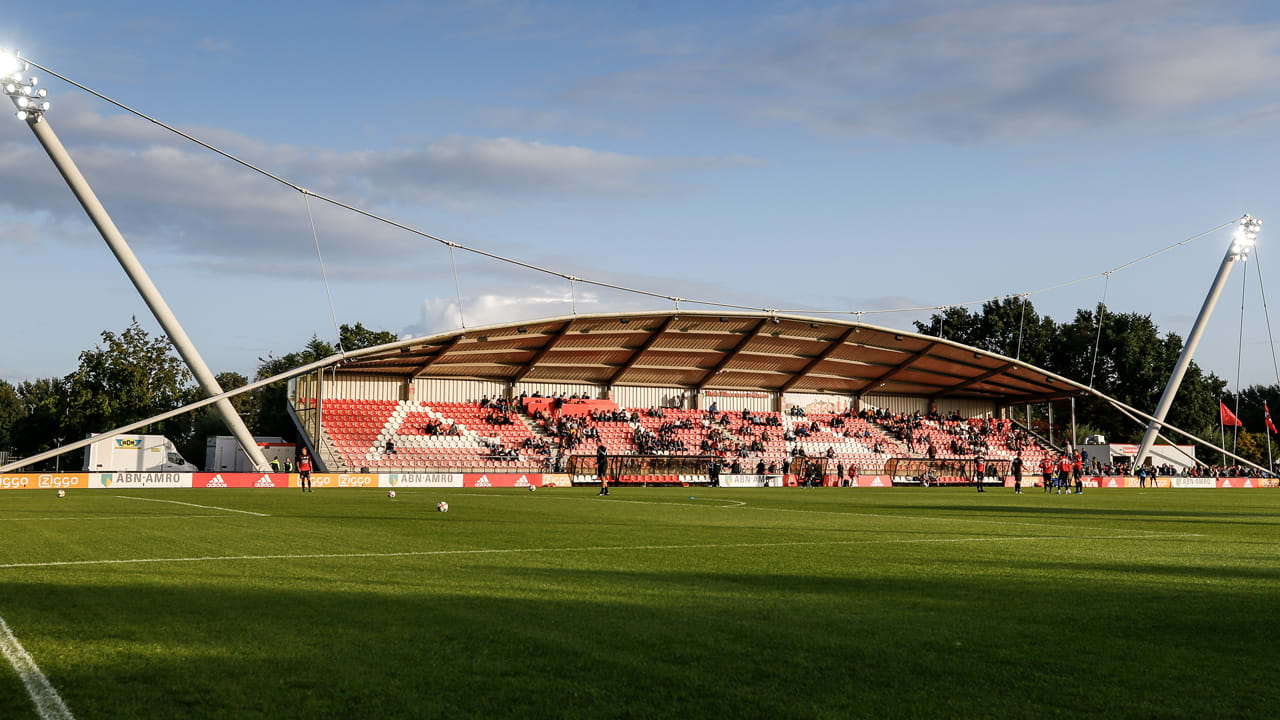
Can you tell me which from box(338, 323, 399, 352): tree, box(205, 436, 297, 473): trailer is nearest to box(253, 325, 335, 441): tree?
box(338, 323, 399, 352): tree

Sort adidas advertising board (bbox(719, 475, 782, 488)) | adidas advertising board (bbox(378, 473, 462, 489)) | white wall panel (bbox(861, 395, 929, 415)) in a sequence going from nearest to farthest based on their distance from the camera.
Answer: adidas advertising board (bbox(378, 473, 462, 489)), adidas advertising board (bbox(719, 475, 782, 488)), white wall panel (bbox(861, 395, 929, 415))

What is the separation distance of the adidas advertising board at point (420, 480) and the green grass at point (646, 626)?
3173 centimetres

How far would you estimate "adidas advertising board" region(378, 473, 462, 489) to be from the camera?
158 ft

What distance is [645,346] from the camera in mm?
62500

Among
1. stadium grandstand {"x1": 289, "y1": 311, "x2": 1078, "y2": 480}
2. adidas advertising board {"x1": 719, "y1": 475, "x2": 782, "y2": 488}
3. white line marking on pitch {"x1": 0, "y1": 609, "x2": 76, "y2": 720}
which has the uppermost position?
stadium grandstand {"x1": 289, "y1": 311, "x2": 1078, "y2": 480}

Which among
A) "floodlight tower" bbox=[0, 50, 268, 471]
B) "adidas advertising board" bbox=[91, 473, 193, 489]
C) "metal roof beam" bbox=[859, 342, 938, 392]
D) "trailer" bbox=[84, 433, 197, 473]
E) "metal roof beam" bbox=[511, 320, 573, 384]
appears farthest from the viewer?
"metal roof beam" bbox=[859, 342, 938, 392]

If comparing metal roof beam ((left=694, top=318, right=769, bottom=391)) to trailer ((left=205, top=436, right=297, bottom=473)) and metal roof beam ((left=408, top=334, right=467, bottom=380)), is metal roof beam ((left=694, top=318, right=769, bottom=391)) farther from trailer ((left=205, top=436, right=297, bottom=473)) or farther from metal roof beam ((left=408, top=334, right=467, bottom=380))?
trailer ((left=205, top=436, right=297, bottom=473))

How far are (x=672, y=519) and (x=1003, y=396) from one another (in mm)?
63746

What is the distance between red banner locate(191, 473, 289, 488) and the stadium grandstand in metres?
6.99

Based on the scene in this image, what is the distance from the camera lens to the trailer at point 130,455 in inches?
2068

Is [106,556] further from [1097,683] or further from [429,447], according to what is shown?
[429,447]

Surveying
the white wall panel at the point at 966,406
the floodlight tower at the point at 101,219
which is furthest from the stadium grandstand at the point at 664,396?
the floodlight tower at the point at 101,219

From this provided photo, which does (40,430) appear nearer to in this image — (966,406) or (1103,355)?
(966,406)

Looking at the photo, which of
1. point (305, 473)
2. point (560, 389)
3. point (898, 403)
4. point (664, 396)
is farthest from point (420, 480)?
point (898, 403)
